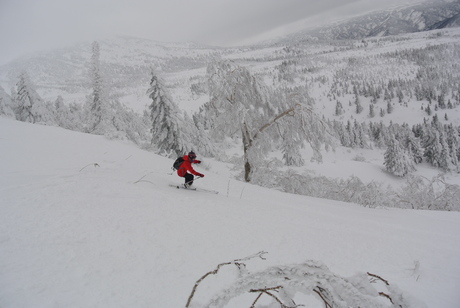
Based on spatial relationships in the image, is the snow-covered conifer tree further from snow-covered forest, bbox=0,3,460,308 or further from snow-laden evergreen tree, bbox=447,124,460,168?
snow-laden evergreen tree, bbox=447,124,460,168

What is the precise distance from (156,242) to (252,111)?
9629mm

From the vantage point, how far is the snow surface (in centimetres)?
201

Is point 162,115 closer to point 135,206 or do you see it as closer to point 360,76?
point 135,206

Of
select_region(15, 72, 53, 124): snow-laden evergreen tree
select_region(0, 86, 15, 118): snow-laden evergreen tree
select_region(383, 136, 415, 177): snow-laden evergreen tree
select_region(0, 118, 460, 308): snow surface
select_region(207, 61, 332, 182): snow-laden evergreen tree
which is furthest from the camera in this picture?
select_region(383, 136, 415, 177): snow-laden evergreen tree

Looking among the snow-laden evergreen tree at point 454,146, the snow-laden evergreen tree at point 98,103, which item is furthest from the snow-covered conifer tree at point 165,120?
the snow-laden evergreen tree at point 454,146

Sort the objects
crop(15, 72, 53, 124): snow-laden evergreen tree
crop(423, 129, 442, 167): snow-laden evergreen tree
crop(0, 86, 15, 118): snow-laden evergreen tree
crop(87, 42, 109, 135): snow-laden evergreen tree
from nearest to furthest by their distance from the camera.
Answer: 1. crop(0, 86, 15, 118): snow-laden evergreen tree
2. crop(87, 42, 109, 135): snow-laden evergreen tree
3. crop(15, 72, 53, 124): snow-laden evergreen tree
4. crop(423, 129, 442, 167): snow-laden evergreen tree

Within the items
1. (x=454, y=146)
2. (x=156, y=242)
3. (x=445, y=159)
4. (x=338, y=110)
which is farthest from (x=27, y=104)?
(x=338, y=110)

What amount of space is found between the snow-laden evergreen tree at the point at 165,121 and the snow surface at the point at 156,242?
15.5 m

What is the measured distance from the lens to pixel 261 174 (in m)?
12.3

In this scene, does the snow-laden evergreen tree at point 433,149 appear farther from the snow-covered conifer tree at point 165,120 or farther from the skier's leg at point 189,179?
the skier's leg at point 189,179

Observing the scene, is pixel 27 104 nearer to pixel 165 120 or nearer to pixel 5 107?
pixel 5 107

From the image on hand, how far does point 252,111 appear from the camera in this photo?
38.1 ft

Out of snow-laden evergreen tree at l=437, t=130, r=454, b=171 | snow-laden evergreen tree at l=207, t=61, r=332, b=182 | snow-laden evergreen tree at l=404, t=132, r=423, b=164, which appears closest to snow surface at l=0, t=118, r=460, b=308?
snow-laden evergreen tree at l=207, t=61, r=332, b=182

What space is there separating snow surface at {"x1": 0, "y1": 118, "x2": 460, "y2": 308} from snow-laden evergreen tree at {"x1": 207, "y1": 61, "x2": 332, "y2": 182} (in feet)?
18.2
